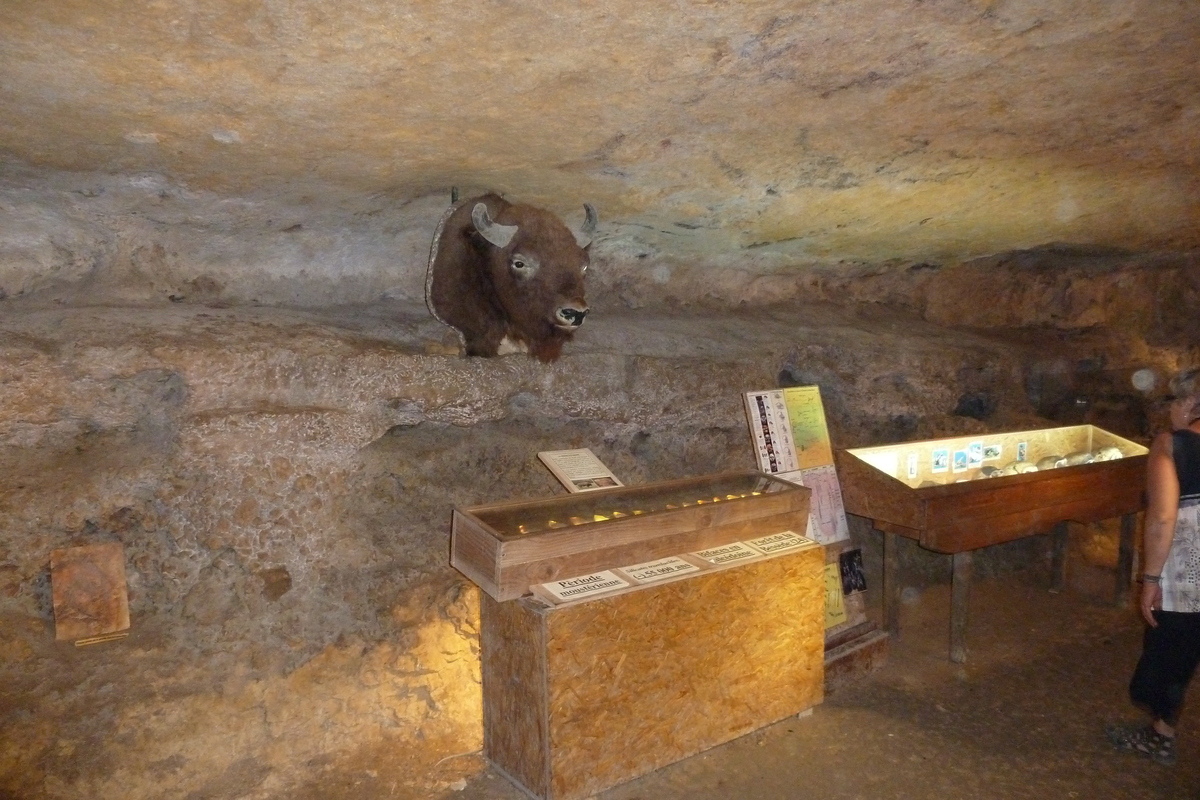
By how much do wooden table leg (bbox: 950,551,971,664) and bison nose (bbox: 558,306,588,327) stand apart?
3.00 m

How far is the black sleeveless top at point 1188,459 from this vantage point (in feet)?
12.2

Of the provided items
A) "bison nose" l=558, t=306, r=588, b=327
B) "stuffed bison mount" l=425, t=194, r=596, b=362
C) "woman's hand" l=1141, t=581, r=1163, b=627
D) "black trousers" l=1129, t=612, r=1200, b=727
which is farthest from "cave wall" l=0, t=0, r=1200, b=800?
"black trousers" l=1129, t=612, r=1200, b=727

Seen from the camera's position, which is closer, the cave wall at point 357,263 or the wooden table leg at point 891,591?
the cave wall at point 357,263

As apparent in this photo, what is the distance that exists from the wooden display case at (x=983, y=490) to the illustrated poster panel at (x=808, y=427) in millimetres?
209

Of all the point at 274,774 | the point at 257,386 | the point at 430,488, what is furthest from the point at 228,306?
the point at 274,774

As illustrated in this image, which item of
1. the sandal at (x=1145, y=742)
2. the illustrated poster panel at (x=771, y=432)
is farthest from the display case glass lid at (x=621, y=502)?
the sandal at (x=1145, y=742)

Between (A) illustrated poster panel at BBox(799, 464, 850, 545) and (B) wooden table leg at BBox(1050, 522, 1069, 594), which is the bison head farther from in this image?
(B) wooden table leg at BBox(1050, 522, 1069, 594)

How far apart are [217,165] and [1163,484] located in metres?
4.88

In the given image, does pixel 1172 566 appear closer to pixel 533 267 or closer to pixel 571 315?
pixel 571 315

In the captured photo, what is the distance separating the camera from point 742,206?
501 cm

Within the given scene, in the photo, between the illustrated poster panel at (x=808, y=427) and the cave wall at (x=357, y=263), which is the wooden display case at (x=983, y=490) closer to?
the illustrated poster panel at (x=808, y=427)

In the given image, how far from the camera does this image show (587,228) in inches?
170

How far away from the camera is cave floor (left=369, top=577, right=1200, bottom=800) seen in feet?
11.9

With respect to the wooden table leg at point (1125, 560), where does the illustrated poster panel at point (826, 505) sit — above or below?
above
